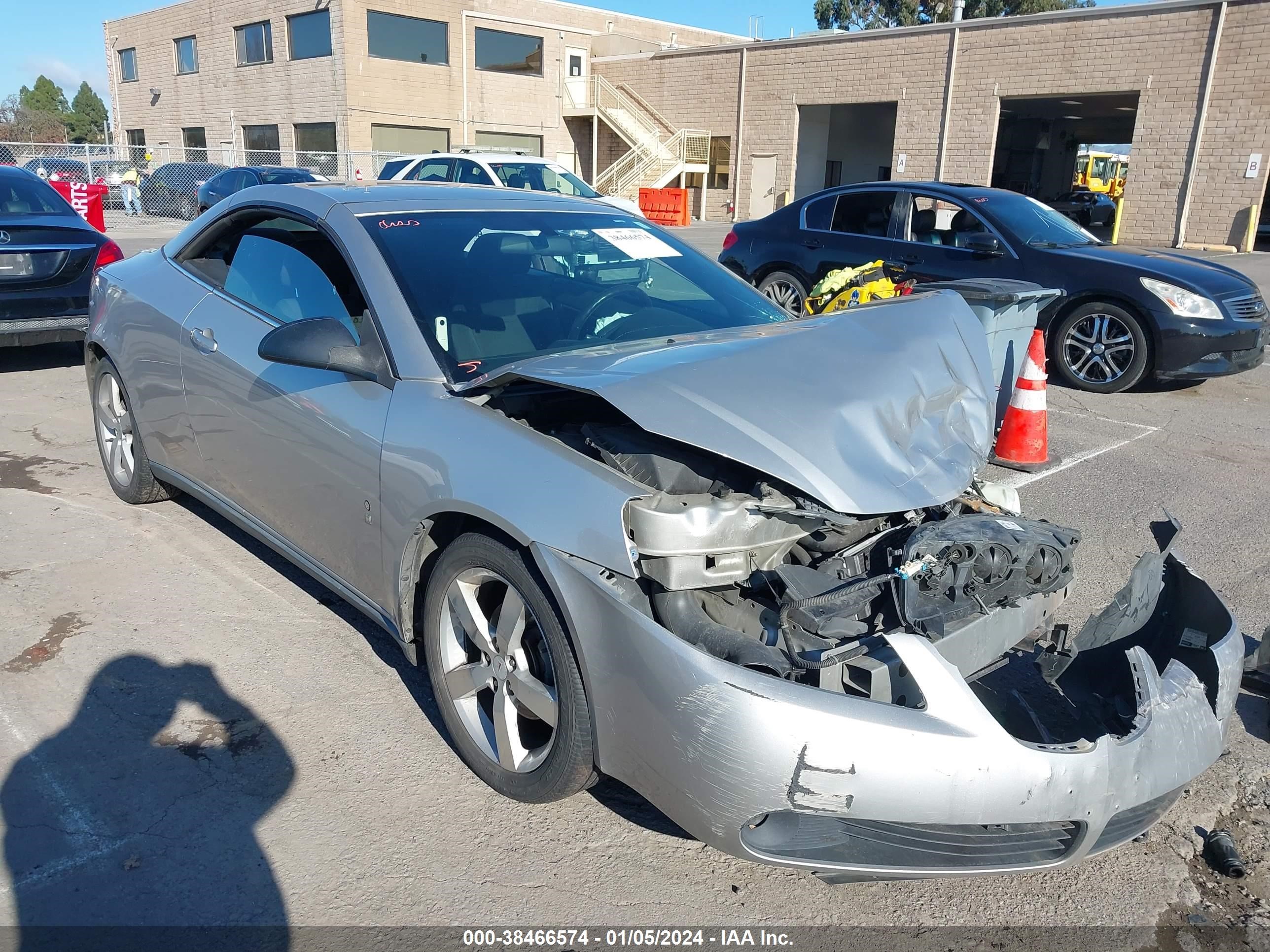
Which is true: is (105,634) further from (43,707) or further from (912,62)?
(912,62)

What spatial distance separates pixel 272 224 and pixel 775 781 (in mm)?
3049

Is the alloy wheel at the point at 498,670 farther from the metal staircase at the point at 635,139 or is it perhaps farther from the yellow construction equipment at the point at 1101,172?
the yellow construction equipment at the point at 1101,172

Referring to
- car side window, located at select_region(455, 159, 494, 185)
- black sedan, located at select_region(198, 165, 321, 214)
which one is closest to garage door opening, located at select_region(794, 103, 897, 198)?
black sedan, located at select_region(198, 165, 321, 214)

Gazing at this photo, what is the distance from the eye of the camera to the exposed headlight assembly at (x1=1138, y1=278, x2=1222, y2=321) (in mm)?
7688

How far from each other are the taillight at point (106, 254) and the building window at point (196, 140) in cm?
3546

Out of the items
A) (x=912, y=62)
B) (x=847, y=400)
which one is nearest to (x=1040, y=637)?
(x=847, y=400)

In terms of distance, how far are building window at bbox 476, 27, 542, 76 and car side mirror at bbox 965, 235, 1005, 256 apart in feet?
103

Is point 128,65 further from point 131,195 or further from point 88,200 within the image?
point 88,200

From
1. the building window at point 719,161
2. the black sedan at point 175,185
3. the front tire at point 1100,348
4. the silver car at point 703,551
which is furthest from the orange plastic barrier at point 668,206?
the silver car at point 703,551

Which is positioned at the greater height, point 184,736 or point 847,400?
point 847,400

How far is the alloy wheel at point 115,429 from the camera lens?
4863 mm

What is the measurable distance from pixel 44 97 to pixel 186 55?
81.6 metres

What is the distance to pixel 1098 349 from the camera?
815cm

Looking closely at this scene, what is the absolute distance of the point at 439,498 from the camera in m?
2.73
